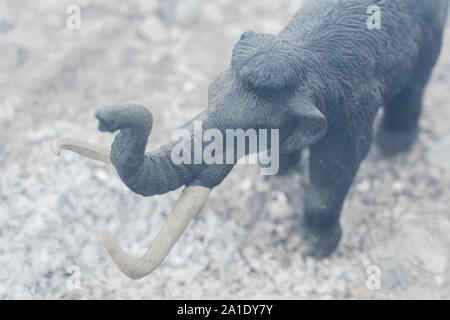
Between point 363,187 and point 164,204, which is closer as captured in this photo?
point 164,204

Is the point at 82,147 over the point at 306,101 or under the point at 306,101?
under

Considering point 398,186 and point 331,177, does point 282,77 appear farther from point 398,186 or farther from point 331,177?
point 398,186

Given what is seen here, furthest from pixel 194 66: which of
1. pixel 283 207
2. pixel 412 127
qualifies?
pixel 412 127

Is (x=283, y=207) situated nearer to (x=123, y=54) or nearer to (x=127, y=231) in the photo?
(x=127, y=231)

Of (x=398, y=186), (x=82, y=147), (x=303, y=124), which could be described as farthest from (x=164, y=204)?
(x=398, y=186)

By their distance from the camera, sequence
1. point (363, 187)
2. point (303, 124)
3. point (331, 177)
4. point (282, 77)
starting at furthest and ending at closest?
1. point (363, 187)
2. point (331, 177)
3. point (303, 124)
4. point (282, 77)

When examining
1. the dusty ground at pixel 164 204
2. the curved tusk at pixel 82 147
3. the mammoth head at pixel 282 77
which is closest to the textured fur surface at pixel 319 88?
the mammoth head at pixel 282 77

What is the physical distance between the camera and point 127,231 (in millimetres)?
2387

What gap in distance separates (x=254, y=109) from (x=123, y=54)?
1.79 m

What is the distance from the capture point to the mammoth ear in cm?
167

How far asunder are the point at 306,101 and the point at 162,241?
0.66 m

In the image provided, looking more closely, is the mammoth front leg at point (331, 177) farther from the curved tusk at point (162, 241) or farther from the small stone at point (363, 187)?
the curved tusk at point (162, 241)

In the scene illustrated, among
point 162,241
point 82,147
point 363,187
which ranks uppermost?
point 82,147

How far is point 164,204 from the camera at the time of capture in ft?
8.11
